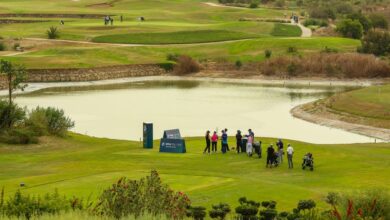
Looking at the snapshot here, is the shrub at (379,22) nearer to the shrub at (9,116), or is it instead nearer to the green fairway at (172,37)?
the green fairway at (172,37)

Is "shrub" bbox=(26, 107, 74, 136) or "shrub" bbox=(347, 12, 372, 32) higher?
"shrub" bbox=(347, 12, 372, 32)

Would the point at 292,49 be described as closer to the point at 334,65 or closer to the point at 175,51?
the point at 334,65

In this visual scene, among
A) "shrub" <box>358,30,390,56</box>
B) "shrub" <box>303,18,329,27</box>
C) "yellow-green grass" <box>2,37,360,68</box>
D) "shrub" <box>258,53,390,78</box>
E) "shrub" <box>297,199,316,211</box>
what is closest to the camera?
"shrub" <box>297,199,316,211</box>

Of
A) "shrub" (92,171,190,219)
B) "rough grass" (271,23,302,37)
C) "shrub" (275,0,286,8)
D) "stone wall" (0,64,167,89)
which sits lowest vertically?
"stone wall" (0,64,167,89)

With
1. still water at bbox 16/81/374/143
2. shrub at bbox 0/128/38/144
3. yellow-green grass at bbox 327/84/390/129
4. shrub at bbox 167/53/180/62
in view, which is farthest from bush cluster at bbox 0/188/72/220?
shrub at bbox 167/53/180/62

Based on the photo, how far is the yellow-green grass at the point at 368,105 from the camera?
66375 millimetres

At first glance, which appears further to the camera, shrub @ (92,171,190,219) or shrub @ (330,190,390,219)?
shrub @ (330,190,390,219)

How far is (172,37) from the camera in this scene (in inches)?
4941

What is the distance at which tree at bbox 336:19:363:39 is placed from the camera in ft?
430

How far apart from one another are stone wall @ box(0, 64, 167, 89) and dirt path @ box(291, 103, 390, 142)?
3411 cm

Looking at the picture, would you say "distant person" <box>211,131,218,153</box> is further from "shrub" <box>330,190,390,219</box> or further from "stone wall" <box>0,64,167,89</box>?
"stone wall" <box>0,64,167,89</box>

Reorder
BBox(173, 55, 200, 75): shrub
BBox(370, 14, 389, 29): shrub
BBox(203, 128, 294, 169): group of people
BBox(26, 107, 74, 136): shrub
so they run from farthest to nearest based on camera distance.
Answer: BBox(370, 14, 389, 29): shrub < BBox(173, 55, 200, 75): shrub < BBox(26, 107, 74, 136): shrub < BBox(203, 128, 294, 169): group of people

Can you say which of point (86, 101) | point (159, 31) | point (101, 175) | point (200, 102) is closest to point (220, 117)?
point (200, 102)

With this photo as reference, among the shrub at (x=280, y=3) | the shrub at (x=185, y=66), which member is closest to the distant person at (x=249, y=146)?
the shrub at (x=185, y=66)
